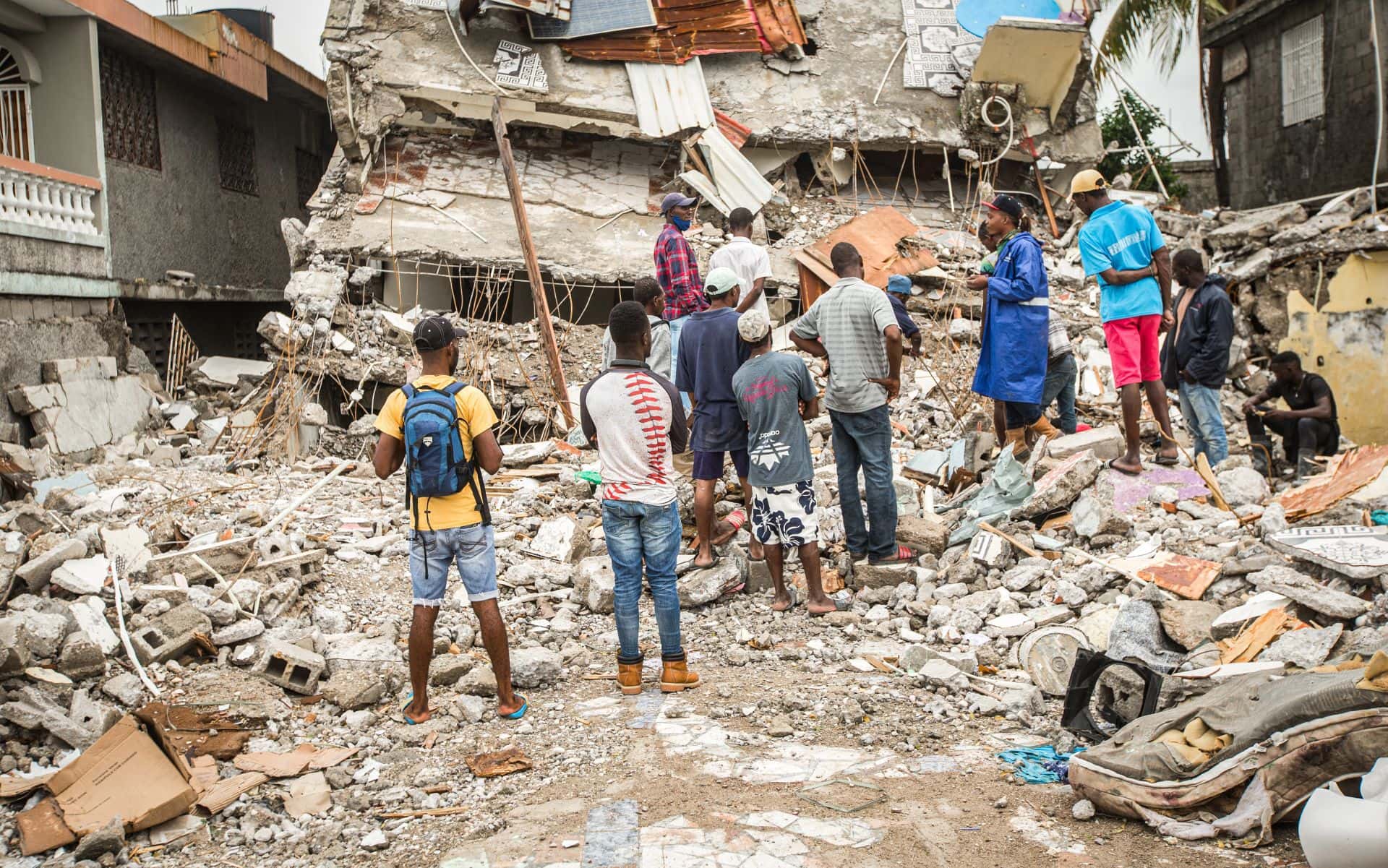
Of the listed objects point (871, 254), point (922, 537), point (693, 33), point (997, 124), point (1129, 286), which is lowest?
point (922, 537)

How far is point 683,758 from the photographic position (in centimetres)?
396

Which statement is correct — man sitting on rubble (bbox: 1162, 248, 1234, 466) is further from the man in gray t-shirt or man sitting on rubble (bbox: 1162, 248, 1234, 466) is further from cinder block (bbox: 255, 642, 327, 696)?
cinder block (bbox: 255, 642, 327, 696)

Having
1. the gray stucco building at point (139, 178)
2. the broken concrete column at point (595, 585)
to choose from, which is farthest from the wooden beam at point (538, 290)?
the gray stucco building at point (139, 178)

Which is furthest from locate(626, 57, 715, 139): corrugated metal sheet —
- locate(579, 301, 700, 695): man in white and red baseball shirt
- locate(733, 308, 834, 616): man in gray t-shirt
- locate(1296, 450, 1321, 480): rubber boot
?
locate(579, 301, 700, 695): man in white and red baseball shirt

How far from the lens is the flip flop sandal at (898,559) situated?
19.7 ft

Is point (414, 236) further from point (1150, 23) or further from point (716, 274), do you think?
point (1150, 23)

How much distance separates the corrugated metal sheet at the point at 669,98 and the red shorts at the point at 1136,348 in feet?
27.6

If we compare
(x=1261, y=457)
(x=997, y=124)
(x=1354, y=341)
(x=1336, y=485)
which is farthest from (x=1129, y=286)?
(x=997, y=124)

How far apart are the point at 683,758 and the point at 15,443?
8.47 metres

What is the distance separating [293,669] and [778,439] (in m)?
2.59

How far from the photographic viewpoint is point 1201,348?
6867 millimetres

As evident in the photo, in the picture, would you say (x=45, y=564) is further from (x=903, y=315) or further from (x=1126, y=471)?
(x=1126, y=471)

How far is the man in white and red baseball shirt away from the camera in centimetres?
454

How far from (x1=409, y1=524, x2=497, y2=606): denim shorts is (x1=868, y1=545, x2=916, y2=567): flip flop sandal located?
2.45 m
